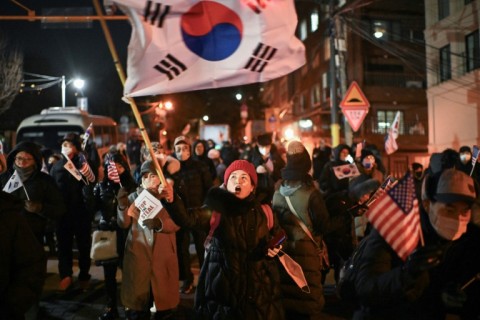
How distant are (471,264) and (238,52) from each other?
2.88 m

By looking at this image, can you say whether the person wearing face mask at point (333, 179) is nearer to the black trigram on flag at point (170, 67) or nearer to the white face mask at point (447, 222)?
the black trigram on flag at point (170, 67)

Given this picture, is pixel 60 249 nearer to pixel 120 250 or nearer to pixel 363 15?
pixel 120 250

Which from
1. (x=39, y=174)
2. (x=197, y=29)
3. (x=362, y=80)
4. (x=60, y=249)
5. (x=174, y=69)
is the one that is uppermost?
(x=362, y=80)

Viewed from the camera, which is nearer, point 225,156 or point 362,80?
point 225,156

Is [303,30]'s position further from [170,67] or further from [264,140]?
[170,67]

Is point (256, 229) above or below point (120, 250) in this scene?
above

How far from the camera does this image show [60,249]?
711 cm

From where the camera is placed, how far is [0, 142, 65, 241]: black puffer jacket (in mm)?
5855

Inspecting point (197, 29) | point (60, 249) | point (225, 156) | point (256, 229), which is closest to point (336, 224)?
point (256, 229)

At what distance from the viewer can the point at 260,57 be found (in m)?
4.71

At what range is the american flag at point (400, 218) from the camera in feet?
8.93

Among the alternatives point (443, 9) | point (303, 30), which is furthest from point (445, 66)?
point (303, 30)

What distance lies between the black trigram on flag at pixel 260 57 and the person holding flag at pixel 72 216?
11.5ft

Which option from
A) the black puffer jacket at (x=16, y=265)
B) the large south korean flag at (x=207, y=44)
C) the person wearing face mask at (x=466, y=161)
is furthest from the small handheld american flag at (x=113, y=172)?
the person wearing face mask at (x=466, y=161)
